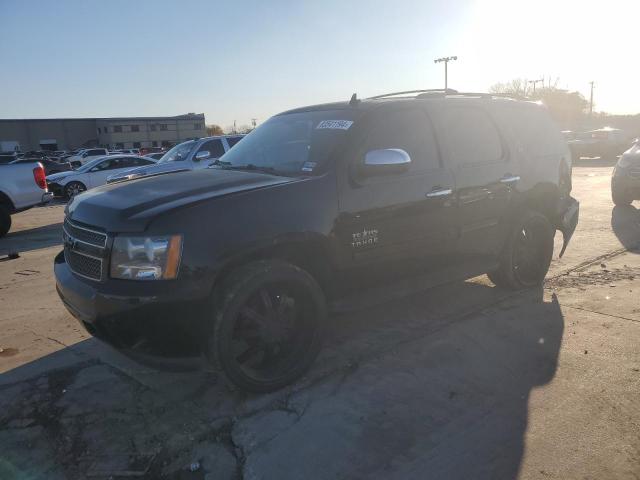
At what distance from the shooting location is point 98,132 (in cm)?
8694

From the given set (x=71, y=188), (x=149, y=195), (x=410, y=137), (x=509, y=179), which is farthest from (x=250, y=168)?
(x=71, y=188)

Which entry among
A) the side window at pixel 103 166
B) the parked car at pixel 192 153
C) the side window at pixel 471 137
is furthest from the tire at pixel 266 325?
the side window at pixel 103 166

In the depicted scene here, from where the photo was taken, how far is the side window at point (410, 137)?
12.9 ft

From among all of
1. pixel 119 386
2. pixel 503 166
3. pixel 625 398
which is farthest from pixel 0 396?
pixel 503 166

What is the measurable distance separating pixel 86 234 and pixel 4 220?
27.9 feet

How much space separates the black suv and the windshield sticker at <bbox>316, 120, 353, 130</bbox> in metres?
0.01

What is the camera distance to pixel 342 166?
11.8 feet

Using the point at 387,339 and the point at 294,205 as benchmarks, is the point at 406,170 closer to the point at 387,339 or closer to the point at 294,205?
the point at 294,205

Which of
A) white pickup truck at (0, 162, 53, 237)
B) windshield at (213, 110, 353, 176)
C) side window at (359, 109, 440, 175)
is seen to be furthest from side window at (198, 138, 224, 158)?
side window at (359, 109, 440, 175)

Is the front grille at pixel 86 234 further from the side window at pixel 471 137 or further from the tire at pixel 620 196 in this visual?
the tire at pixel 620 196

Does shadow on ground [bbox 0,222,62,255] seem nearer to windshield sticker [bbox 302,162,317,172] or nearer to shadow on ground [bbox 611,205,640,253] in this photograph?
windshield sticker [bbox 302,162,317,172]

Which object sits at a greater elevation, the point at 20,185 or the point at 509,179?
the point at 509,179

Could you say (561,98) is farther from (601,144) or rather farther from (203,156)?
(203,156)

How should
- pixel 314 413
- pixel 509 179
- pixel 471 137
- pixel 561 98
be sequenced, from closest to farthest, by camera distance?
pixel 314 413 < pixel 471 137 < pixel 509 179 < pixel 561 98
